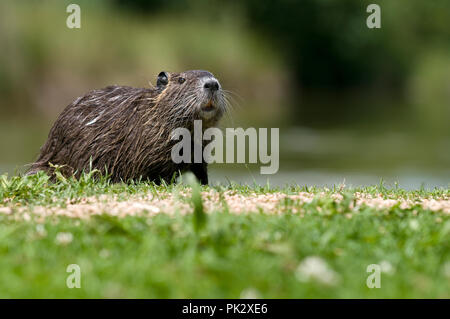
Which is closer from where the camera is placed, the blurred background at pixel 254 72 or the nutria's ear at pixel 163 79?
the nutria's ear at pixel 163 79

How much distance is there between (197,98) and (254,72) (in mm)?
23290

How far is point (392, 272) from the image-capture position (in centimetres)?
370

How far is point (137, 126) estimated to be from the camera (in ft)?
24.2

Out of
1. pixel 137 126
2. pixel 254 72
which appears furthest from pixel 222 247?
pixel 254 72

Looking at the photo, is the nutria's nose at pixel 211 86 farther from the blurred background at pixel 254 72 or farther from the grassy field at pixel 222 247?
the blurred background at pixel 254 72

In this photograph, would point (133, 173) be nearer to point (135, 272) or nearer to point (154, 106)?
point (154, 106)

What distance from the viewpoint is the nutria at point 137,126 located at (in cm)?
720

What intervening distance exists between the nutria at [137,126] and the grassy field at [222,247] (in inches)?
74.0

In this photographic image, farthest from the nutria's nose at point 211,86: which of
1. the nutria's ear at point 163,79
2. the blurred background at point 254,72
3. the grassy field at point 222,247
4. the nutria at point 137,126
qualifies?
the blurred background at point 254,72

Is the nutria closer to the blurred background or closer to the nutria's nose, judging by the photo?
the nutria's nose

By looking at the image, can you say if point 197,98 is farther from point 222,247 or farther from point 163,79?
point 222,247

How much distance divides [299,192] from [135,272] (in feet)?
8.99

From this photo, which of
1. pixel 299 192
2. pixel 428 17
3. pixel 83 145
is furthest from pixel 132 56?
pixel 428 17

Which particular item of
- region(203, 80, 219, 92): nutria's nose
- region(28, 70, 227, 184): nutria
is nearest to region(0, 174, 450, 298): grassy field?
region(28, 70, 227, 184): nutria
